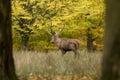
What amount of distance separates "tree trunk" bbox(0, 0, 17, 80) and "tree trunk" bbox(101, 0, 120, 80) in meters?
3.90

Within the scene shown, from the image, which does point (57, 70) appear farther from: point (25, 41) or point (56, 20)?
point (25, 41)

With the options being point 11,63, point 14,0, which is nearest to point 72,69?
point 11,63

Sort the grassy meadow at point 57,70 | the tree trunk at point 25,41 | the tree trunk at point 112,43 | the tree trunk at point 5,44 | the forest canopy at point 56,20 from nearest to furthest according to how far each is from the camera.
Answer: the tree trunk at point 112,43, the tree trunk at point 5,44, the grassy meadow at point 57,70, the forest canopy at point 56,20, the tree trunk at point 25,41

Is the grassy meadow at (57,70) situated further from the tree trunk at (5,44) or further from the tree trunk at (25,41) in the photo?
the tree trunk at (25,41)

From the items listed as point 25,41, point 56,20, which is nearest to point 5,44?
point 56,20

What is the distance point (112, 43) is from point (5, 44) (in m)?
4.06

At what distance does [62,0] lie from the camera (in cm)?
2292

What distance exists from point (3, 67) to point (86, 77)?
3503 millimetres

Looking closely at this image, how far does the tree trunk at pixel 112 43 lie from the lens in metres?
3.20

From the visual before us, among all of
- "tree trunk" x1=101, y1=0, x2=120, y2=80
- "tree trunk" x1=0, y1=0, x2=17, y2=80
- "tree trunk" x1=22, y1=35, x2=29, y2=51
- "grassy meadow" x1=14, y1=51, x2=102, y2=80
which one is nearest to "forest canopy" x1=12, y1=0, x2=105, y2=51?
"tree trunk" x1=22, y1=35, x2=29, y2=51

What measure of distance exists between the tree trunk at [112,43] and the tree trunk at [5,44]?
3904 mm

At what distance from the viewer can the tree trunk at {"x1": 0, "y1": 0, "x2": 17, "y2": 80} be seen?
6.92 meters

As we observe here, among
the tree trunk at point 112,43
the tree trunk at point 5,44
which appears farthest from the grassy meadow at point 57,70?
the tree trunk at point 112,43

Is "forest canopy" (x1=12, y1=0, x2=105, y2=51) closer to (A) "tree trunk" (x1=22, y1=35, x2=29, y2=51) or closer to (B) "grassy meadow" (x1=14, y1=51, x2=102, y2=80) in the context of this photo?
(A) "tree trunk" (x1=22, y1=35, x2=29, y2=51)
